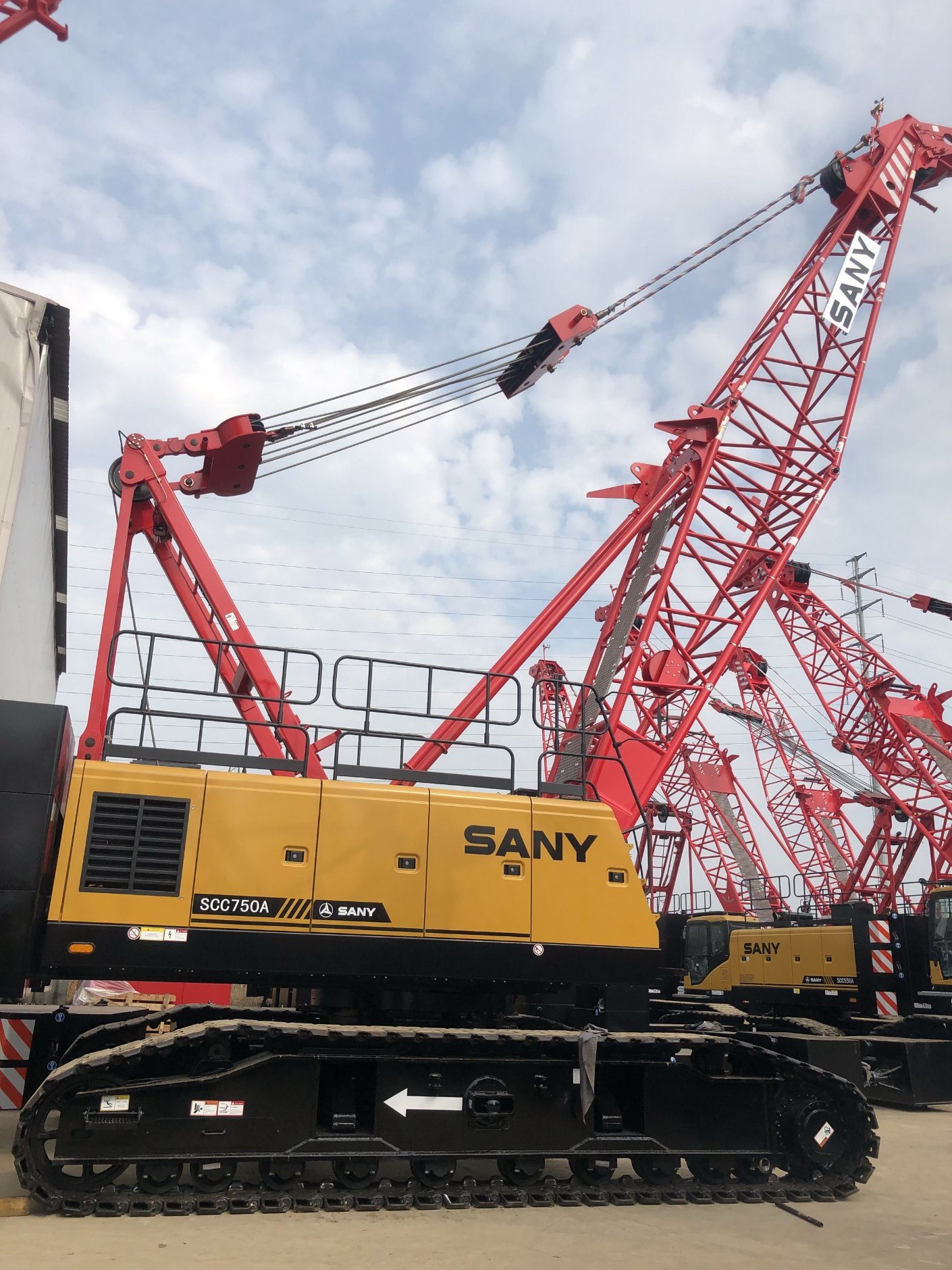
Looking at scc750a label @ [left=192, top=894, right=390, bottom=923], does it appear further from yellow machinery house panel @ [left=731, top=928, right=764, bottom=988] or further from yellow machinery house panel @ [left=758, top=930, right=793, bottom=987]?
yellow machinery house panel @ [left=731, top=928, right=764, bottom=988]

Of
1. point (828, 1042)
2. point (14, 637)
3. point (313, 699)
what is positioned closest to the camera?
point (313, 699)

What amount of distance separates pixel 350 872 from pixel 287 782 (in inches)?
35.5

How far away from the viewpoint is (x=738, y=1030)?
960 cm

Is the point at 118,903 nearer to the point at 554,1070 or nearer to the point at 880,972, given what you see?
the point at 554,1070

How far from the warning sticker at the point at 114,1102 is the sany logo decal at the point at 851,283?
64.0ft

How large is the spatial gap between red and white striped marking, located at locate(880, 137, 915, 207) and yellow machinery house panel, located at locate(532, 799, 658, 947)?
18.4m

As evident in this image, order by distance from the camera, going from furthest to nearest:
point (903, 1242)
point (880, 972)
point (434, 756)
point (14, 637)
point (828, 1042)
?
point (880, 972) < point (14, 637) < point (434, 756) < point (828, 1042) < point (903, 1242)

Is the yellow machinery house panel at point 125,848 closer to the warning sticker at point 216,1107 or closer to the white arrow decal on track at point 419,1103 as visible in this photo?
the warning sticker at point 216,1107

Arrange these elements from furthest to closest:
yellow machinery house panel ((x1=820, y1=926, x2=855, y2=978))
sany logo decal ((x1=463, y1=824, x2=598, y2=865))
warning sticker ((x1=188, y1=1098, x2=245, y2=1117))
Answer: yellow machinery house panel ((x1=820, y1=926, x2=855, y2=978)) → sany logo decal ((x1=463, y1=824, x2=598, y2=865)) → warning sticker ((x1=188, y1=1098, x2=245, y2=1117))

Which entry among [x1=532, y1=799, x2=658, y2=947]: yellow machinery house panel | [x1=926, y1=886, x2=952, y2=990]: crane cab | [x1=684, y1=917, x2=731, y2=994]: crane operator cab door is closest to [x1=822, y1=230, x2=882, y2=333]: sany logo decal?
[x1=926, y1=886, x2=952, y2=990]: crane cab

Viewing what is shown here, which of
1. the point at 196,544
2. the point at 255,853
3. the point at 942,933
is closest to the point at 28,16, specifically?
the point at 196,544

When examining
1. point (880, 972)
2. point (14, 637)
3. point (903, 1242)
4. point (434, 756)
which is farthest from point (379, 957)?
point (880, 972)

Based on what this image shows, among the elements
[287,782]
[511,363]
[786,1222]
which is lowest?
[786,1222]

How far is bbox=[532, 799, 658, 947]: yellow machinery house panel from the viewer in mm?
7887
